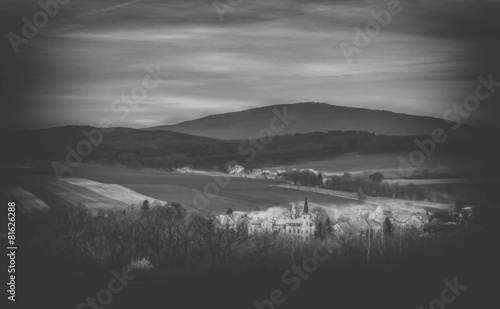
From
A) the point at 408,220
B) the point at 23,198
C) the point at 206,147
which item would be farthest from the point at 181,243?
the point at 408,220

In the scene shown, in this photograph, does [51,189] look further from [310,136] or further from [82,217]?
[310,136]

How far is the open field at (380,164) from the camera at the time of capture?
17016 millimetres

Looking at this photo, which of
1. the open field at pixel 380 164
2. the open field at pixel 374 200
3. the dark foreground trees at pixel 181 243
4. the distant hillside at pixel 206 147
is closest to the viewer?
the dark foreground trees at pixel 181 243

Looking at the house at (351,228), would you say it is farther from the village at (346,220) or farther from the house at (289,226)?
the house at (289,226)

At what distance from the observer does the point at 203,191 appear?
657 inches

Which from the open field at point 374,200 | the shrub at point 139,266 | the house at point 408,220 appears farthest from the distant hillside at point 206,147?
the shrub at point 139,266

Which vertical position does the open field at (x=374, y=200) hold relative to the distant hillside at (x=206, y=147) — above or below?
below

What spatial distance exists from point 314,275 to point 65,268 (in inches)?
121

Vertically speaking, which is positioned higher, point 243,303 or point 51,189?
point 51,189

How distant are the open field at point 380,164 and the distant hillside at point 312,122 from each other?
336 millimetres

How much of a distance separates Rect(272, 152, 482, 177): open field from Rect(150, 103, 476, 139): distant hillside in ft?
1.10

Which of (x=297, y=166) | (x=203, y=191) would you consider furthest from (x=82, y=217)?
(x=297, y=166)

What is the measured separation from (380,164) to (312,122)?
1.02 meters

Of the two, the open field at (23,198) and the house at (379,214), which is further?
the house at (379,214)
